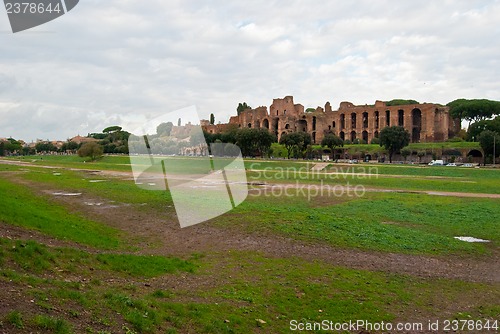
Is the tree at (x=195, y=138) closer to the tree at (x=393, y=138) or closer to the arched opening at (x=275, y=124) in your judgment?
the arched opening at (x=275, y=124)

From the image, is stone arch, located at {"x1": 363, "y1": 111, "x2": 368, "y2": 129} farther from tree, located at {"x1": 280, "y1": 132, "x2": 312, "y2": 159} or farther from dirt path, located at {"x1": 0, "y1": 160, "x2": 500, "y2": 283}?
dirt path, located at {"x1": 0, "y1": 160, "x2": 500, "y2": 283}

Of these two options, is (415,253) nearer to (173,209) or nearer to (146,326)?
(146,326)

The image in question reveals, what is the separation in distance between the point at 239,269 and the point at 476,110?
9423cm

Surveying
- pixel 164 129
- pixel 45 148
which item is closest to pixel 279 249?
pixel 164 129

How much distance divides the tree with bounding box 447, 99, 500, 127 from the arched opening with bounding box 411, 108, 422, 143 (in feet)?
24.4

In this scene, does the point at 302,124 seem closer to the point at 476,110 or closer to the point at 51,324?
the point at 476,110

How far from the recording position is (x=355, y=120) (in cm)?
10206

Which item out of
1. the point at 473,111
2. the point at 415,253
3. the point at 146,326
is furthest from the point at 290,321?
the point at 473,111

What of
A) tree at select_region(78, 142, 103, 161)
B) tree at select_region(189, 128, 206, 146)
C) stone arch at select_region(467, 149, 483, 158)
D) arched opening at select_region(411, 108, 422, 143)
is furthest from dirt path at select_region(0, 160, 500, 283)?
arched opening at select_region(411, 108, 422, 143)

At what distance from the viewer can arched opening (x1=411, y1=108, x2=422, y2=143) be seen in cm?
9319

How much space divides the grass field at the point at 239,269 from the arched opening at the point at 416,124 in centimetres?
7691

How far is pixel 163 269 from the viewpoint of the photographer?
36.0 ft

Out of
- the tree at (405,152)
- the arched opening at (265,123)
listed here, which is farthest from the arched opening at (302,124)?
the tree at (405,152)

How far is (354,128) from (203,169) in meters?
56.5
